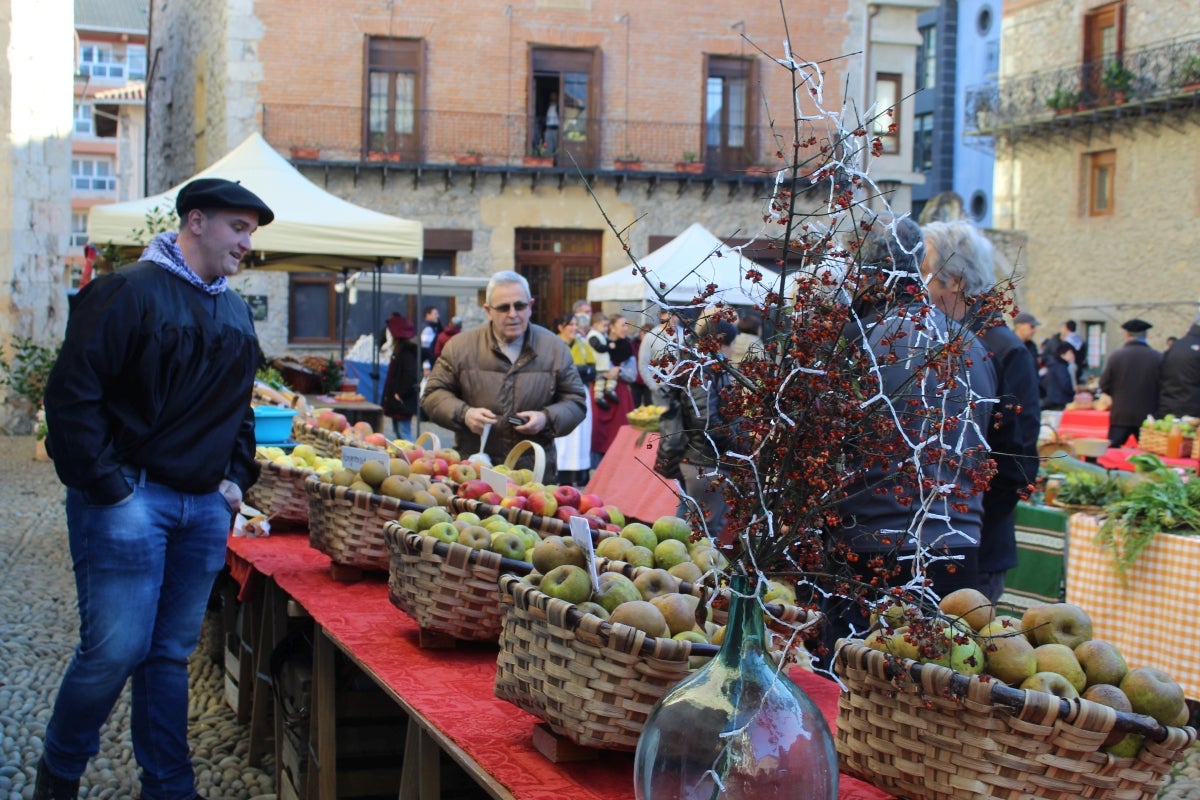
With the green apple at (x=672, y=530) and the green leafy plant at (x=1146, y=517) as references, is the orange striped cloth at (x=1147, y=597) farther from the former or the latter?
the green apple at (x=672, y=530)

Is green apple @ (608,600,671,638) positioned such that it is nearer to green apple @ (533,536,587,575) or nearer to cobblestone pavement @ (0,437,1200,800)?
green apple @ (533,536,587,575)

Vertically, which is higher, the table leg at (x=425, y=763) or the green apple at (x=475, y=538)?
the green apple at (x=475, y=538)

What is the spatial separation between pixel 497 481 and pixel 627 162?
19615mm

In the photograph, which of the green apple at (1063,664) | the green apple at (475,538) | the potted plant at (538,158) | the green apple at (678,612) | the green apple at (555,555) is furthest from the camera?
the potted plant at (538,158)

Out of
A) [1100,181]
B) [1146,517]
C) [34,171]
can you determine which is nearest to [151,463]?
[1146,517]

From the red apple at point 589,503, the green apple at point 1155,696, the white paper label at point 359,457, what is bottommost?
the green apple at point 1155,696

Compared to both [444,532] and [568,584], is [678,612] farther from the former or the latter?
[444,532]

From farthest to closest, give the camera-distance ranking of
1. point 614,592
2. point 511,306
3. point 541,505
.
Result: point 511,306, point 541,505, point 614,592

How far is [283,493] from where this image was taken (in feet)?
16.4

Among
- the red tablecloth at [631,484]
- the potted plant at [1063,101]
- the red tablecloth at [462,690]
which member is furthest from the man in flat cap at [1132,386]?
the potted plant at [1063,101]

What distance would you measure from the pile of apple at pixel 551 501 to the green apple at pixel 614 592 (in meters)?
0.98

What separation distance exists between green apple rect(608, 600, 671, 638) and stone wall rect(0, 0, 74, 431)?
598 inches

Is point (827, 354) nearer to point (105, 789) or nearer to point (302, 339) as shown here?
point (105, 789)

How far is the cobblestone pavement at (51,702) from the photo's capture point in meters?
4.57
